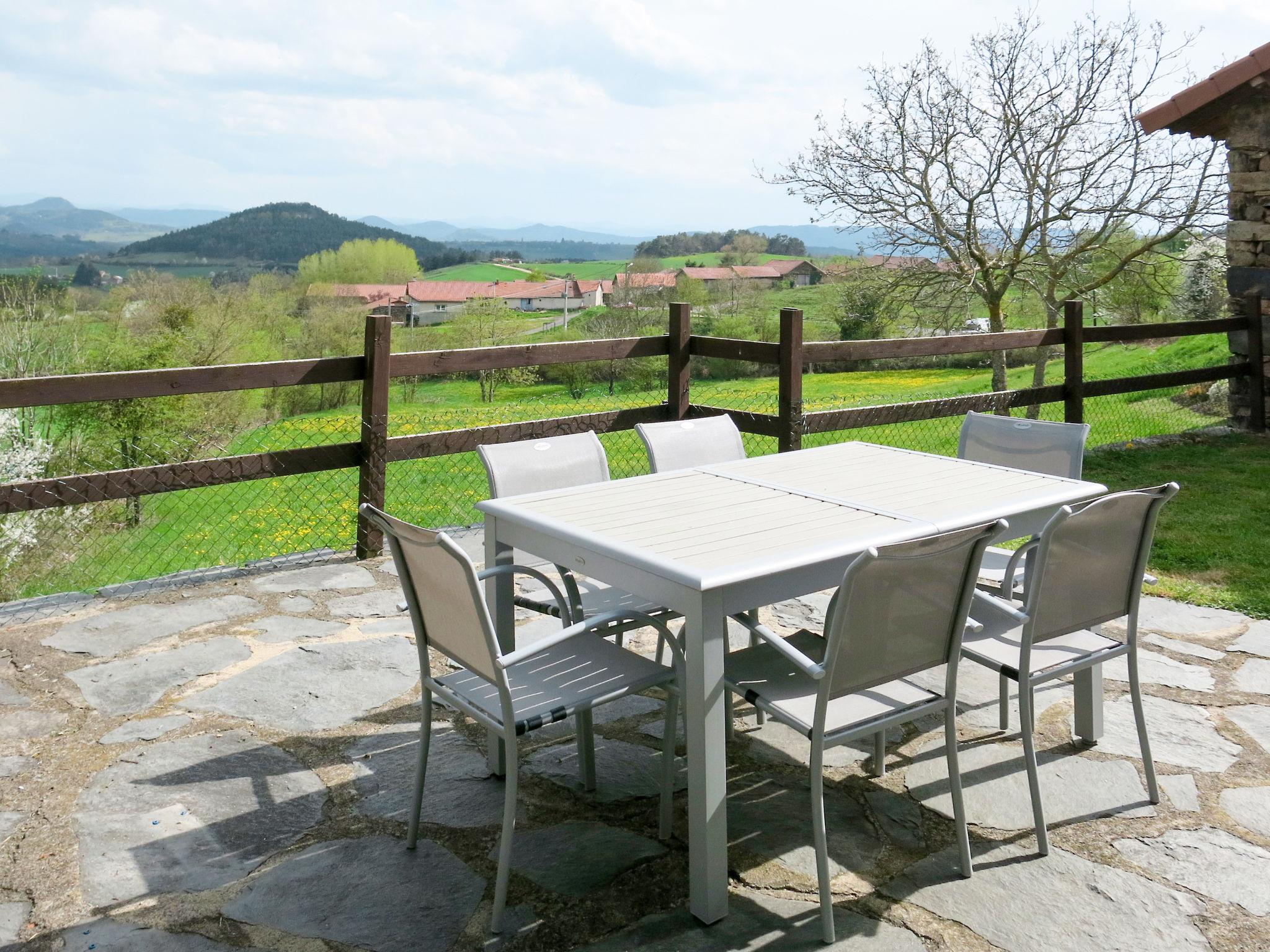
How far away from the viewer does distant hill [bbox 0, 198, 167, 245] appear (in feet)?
157

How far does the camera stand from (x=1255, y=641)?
3.78 m

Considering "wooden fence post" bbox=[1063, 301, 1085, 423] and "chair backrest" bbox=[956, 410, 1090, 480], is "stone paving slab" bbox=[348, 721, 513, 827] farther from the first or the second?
"wooden fence post" bbox=[1063, 301, 1085, 423]

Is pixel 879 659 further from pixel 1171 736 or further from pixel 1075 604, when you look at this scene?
pixel 1171 736

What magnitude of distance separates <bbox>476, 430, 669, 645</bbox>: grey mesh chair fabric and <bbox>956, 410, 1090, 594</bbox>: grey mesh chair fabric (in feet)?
3.96

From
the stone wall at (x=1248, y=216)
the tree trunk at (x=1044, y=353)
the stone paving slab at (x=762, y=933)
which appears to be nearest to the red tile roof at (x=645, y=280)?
the tree trunk at (x=1044, y=353)

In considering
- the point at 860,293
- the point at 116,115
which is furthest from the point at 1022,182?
the point at 116,115

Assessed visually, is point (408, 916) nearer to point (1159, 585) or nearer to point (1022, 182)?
point (1159, 585)

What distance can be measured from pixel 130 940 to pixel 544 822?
94 centimetres

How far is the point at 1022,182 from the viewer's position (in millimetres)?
12125

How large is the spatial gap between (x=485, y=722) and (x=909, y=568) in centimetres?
98

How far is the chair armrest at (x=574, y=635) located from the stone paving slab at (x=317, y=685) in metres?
1.01

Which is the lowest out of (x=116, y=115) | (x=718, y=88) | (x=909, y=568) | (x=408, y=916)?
(x=408, y=916)

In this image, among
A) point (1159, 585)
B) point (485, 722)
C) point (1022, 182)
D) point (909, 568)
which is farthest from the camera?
point (1022, 182)

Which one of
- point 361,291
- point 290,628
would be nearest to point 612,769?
point 290,628
